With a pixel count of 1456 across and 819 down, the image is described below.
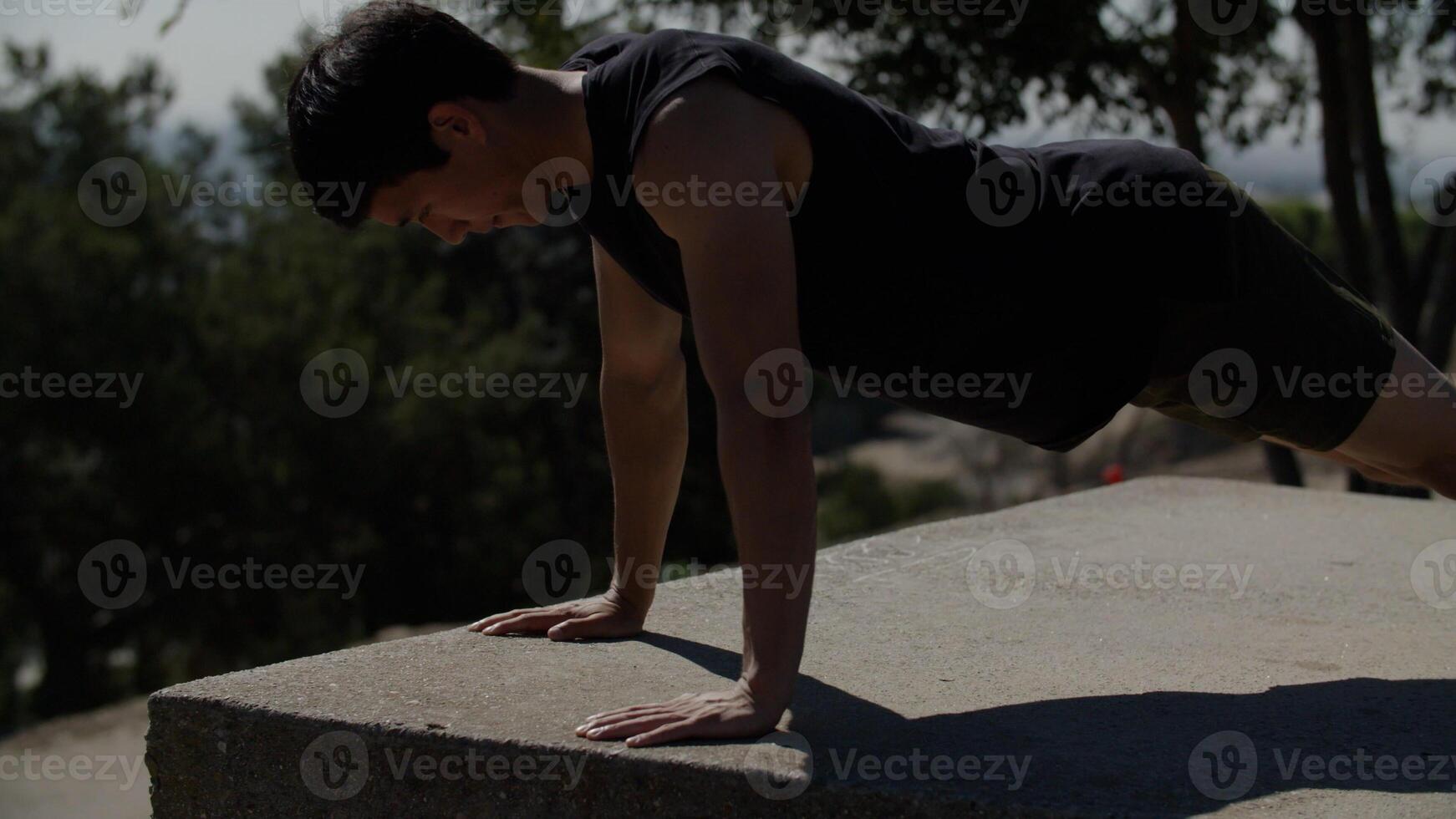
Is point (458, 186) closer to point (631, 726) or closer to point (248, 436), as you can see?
point (631, 726)

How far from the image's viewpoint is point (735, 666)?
8.59 ft

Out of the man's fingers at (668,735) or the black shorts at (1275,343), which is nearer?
the man's fingers at (668,735)

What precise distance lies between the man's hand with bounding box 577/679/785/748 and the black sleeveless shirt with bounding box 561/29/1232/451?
23.4 inches

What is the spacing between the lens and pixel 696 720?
211 centimetres

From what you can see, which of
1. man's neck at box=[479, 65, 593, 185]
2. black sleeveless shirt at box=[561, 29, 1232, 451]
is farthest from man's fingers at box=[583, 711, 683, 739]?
man's neck at box=[479, 65, 593, 185]

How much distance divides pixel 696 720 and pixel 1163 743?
2.35 feet

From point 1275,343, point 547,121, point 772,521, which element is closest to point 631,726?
point 772,521

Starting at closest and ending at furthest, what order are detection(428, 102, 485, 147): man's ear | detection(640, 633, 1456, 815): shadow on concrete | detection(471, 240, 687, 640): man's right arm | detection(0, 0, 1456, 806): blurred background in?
detection(640, 633, 1456, 815): shadow on concrete → detection(428, 102, 485, 147): man's ear → detection(471, 240, 687, 640): man's right arm → detection(0, 0, 1456, 806): blurred background

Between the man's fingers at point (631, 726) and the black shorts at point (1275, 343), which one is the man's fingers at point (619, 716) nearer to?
the man's fingers at point (631, 726)

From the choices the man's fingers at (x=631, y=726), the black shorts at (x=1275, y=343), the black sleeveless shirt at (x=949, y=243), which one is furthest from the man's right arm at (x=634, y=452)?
the black shorts at (x=1275, y=343)

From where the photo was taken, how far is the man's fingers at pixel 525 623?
9.44ft

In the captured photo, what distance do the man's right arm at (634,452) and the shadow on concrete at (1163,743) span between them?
373 millimetres

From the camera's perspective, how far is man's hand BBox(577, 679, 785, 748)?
211 centimetres

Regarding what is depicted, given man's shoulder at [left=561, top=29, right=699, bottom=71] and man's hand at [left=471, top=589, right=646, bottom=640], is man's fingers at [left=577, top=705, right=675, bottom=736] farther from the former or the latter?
man's shoulder at [left=561, top=29, right=699, bottom=71]
